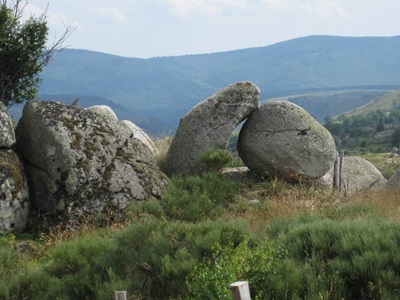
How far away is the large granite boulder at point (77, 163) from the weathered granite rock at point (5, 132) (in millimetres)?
398

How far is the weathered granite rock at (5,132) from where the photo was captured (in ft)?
43.0

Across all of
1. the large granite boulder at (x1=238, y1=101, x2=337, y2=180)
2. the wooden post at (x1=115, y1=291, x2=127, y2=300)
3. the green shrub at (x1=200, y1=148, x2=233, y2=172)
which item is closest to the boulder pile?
the green shrub at (x1=200, y1=148, x2=233, y2=172)

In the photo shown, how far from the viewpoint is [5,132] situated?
43.2ft

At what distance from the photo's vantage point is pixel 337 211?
1148 cm

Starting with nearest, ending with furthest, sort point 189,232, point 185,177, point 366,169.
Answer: point 189,232 < point 185,177 < point 366,169

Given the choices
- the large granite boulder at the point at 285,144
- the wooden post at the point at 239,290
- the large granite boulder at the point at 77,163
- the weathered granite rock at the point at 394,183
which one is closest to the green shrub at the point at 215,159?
the large granite boulder at the point at 285,144

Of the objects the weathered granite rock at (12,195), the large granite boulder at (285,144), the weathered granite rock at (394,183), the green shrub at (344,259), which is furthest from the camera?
the weathered granite rock at (394,183)

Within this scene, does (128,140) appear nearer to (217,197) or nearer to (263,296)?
(217,197)

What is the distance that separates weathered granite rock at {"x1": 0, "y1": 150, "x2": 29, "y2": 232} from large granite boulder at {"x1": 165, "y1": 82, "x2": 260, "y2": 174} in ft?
19.1

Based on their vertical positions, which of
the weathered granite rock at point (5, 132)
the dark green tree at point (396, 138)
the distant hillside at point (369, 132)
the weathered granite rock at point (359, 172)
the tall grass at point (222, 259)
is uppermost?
the weathered granite rock at point (5, 132)

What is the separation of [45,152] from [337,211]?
21.6 feet

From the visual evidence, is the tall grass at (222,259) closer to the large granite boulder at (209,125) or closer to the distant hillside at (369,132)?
the large granite boulder at (209,125)

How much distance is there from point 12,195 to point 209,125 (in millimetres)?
7056

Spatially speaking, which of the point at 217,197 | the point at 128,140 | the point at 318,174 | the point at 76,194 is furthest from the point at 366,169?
the point at 76,194
